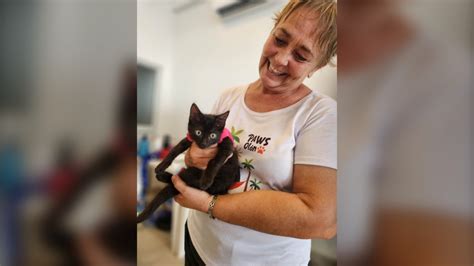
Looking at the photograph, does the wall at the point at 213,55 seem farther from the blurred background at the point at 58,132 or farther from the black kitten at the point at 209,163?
the blurred background at the point at 58,132

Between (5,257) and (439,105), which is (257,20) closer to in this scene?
(439,105)

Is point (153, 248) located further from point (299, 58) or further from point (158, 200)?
point (299, 58)

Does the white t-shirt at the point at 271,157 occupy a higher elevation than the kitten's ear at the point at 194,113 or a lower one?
lower

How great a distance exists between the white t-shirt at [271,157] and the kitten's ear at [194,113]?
0.07 m

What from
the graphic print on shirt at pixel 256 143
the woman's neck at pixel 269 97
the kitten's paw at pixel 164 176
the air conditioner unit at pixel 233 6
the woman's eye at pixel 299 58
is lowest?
the kitten's paw at pixel 164 176

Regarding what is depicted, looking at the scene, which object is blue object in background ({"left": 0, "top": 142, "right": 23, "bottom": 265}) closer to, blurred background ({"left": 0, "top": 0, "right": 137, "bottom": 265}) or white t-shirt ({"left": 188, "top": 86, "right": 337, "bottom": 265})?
blurred background ({"left": 0, "top": 0, "right": 137, "bottom": 265})

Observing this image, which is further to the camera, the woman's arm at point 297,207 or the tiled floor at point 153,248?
the tiled floor at point 153,248

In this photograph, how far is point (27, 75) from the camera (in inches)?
19.0

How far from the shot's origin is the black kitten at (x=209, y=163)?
488mm

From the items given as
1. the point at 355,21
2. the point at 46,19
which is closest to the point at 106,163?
the point at 46,19

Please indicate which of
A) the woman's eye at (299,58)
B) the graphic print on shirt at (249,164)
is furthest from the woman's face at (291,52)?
the graphic print on shirt at (249,164)

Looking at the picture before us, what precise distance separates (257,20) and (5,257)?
686 mm

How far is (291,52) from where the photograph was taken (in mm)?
470

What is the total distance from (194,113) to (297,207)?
27cm
